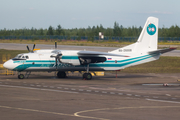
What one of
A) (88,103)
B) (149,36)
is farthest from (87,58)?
(88,103)

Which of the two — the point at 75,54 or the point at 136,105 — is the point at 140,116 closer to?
the point at 136,105

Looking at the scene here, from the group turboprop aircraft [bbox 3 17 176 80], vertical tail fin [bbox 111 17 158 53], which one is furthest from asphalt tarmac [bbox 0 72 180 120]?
vertical tail fin [bbox 111 17 158 53]

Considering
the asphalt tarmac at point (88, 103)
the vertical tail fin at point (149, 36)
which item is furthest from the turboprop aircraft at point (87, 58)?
the asphalt tarmac at point (88, 103)

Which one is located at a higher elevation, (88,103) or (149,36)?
(149,36)

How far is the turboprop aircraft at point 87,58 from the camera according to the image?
109 ft

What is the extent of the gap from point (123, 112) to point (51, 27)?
138 m

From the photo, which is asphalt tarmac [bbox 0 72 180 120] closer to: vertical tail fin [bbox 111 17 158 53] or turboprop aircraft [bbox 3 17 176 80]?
turboprop aircraft [bbox 3 17 176 80]

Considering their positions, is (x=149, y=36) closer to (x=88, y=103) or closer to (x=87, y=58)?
(x=87, y=58)

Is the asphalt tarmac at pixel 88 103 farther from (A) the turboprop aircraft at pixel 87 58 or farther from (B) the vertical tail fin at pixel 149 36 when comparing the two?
(B) the vertical tail fin at pixel 149 36

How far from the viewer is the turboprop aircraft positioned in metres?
33.3

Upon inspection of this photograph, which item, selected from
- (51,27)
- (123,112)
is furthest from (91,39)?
(123,112)

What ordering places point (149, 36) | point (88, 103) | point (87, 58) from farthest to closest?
point (149, 36), point (87, 58), point (88, 103)

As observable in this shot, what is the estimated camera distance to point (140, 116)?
1566 cm

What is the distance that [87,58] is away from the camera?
34.1 meters
